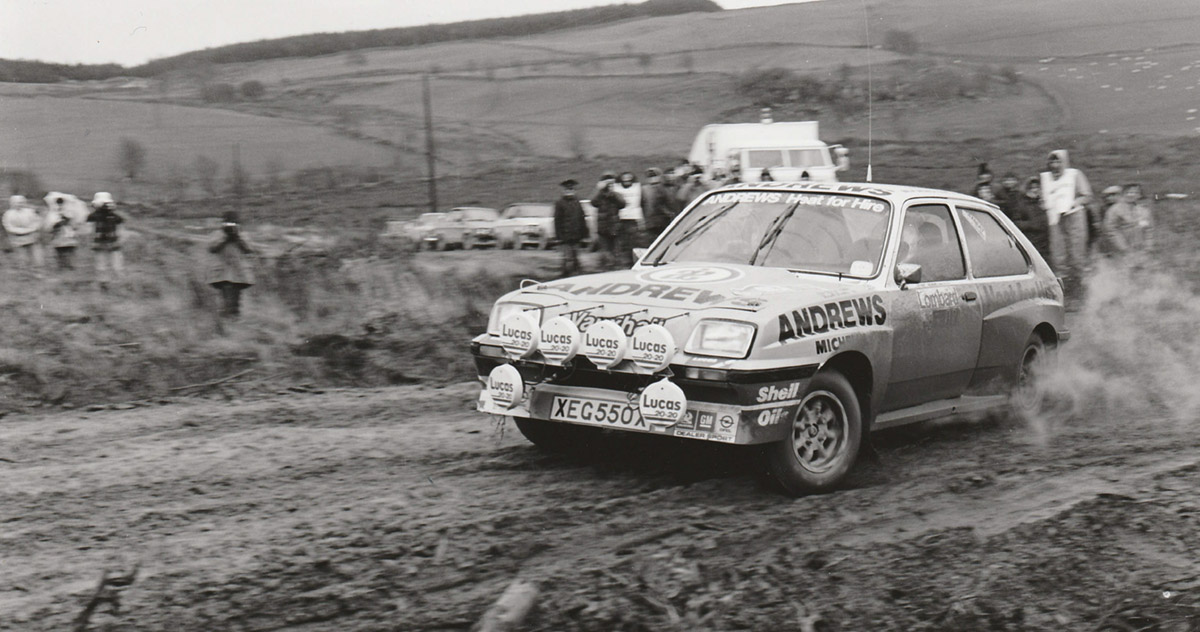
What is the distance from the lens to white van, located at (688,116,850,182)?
21.5 meters

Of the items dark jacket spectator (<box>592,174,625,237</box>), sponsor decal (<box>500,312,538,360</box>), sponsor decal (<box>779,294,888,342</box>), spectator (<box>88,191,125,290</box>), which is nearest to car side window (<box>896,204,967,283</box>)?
sponsor decal (<box>779,294,888,342</box>)

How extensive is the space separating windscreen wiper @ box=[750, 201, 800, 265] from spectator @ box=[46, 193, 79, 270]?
10564 millimetres

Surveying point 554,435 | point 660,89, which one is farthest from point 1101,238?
point 660,89

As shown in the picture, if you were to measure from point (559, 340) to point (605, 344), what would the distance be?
0.82 ft

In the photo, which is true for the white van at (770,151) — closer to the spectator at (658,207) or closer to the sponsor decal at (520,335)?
the spectator at (658,207)

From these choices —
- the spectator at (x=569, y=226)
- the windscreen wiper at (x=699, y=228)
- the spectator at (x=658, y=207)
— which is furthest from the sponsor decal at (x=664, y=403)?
the spectator at (x=658, y=207)

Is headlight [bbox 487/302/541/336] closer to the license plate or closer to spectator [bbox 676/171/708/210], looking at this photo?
the license plate

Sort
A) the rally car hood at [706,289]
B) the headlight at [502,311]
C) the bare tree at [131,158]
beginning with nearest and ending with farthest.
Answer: the rally car hood at [706,289], the headlight at [502,311], the bare tree at [131,158]

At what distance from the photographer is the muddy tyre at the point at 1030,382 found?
26.1ft

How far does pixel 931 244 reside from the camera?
Answer: 285 inches

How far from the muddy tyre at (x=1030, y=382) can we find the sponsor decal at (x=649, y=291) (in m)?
2.77

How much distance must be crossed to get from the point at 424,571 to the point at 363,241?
15376mm

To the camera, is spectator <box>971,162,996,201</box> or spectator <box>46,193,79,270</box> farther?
spectator <box>971,162,996,201</box>

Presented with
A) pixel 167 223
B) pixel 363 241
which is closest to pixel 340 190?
pixel 167 223
